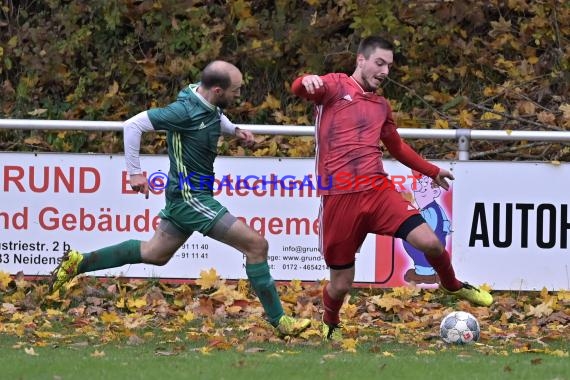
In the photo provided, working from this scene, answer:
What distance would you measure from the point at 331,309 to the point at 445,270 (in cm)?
83

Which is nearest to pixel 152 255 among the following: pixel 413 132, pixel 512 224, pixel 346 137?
pixel 346 137

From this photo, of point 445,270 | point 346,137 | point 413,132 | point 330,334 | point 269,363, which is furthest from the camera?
point 413,132

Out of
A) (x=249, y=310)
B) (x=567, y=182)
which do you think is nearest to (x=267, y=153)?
(x=249, y=310)

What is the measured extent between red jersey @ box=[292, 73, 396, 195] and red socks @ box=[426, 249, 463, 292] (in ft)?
2.16

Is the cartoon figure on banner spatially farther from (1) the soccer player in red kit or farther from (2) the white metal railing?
(1) the soccer player in red kit

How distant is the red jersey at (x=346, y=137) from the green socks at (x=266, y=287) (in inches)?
27.6

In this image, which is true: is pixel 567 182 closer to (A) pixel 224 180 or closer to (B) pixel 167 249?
(A) pixel 224 180

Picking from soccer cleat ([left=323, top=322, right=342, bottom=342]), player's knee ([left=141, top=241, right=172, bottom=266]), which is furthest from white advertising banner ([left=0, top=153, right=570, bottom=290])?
soccer cleat ([left=323, top=322, right=342, bottom=342])

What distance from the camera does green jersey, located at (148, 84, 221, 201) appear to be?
9.08m

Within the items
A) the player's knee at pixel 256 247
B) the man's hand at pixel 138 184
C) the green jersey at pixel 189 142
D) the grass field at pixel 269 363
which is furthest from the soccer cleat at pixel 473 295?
the man's hand at pixel 138 184

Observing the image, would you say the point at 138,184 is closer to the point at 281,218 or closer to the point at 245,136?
the point at 245,136

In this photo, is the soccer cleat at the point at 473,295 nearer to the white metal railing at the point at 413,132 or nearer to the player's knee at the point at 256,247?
the player's knee at the point at 256,247

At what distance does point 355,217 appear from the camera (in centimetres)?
883

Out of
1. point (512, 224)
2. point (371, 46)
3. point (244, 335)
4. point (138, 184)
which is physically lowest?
point (244, 335)
